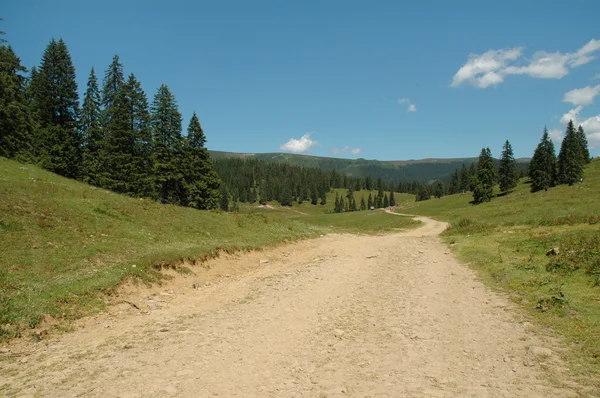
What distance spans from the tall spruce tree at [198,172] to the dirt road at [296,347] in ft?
133

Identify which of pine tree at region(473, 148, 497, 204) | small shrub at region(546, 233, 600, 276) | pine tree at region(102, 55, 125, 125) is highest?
pine tree at region(102, 55, 125, 125)

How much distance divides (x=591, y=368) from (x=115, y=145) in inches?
1972

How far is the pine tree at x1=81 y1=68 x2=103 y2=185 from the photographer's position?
4722 centimetres

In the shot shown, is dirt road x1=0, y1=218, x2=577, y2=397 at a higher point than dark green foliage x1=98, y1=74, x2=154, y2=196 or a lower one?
lower

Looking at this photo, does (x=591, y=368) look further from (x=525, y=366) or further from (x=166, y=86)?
(x=166, y=86)

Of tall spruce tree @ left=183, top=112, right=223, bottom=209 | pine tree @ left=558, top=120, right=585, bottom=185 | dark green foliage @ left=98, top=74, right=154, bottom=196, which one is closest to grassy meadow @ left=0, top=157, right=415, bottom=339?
dark green foliage @ left=98, top=74, right=154, bottom=196

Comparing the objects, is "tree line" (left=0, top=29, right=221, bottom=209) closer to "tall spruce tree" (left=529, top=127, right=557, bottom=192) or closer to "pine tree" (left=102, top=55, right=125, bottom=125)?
"pine tree" (left=102, top=55, right=125, bottom=125)

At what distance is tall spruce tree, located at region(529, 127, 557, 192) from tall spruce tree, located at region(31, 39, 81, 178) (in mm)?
101853

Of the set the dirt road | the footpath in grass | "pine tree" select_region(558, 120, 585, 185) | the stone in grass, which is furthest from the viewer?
"pine tree" select_region(558, 120, 585, 185)

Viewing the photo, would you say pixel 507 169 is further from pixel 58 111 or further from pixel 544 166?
pixel 58 111

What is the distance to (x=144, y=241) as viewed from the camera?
681 inches

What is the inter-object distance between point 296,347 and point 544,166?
10393 cm

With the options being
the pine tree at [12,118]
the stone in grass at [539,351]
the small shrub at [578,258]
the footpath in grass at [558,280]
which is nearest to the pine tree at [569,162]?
the footpath in grass at [558,280]

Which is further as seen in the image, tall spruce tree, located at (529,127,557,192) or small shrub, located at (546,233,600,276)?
tall spruce tree, located at (529,127,557,192)
